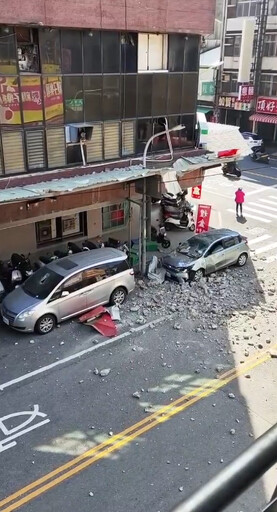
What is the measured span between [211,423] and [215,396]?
958mm

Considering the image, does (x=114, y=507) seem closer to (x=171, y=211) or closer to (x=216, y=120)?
(x=171, y=211)

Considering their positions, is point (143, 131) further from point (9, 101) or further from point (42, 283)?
point (42, 283)

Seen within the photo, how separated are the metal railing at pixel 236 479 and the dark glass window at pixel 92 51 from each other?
1580cm

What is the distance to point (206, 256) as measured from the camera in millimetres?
17094

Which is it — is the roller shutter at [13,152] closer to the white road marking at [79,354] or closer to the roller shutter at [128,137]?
the roller shutter at [128,137]

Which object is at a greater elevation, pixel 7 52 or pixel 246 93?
pixel 7 52

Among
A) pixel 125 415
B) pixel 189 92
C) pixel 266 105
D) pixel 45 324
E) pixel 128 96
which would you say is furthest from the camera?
pixel 266 105

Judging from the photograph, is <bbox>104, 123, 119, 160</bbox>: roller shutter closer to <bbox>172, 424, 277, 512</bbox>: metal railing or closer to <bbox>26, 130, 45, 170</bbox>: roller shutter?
<bbox>26, 130, 45, 170</bbox>: roller shutter

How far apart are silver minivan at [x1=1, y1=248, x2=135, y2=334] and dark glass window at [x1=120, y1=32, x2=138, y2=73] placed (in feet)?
21.6

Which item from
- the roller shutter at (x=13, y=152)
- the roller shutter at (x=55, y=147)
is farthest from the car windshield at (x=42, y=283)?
the roller shutter at (x=55, y=147)

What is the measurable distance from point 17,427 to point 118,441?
2178 millimetres

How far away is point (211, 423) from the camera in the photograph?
10.0 m

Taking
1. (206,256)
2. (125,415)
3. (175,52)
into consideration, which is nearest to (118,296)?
(206,256)

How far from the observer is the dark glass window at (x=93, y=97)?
1568 cm
